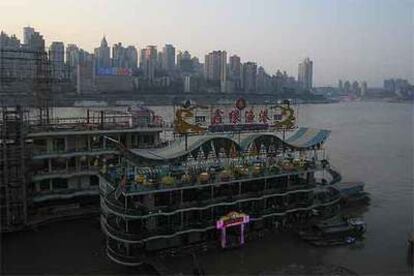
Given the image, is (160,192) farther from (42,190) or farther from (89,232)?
(42,190)

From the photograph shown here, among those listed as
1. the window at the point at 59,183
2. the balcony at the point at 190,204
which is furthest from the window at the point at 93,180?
the balcony at the point at 190,204

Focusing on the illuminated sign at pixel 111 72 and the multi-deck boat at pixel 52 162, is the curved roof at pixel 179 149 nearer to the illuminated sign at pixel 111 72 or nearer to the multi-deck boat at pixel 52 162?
the multi-deck boat at pixel 52 162

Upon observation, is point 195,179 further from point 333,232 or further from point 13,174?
point 13,174

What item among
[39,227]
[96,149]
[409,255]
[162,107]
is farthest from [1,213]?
[162,107]

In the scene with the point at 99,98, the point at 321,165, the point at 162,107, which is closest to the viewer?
the point at 321,165

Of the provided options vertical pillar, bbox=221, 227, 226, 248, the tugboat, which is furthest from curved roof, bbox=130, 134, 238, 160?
the tugboat
